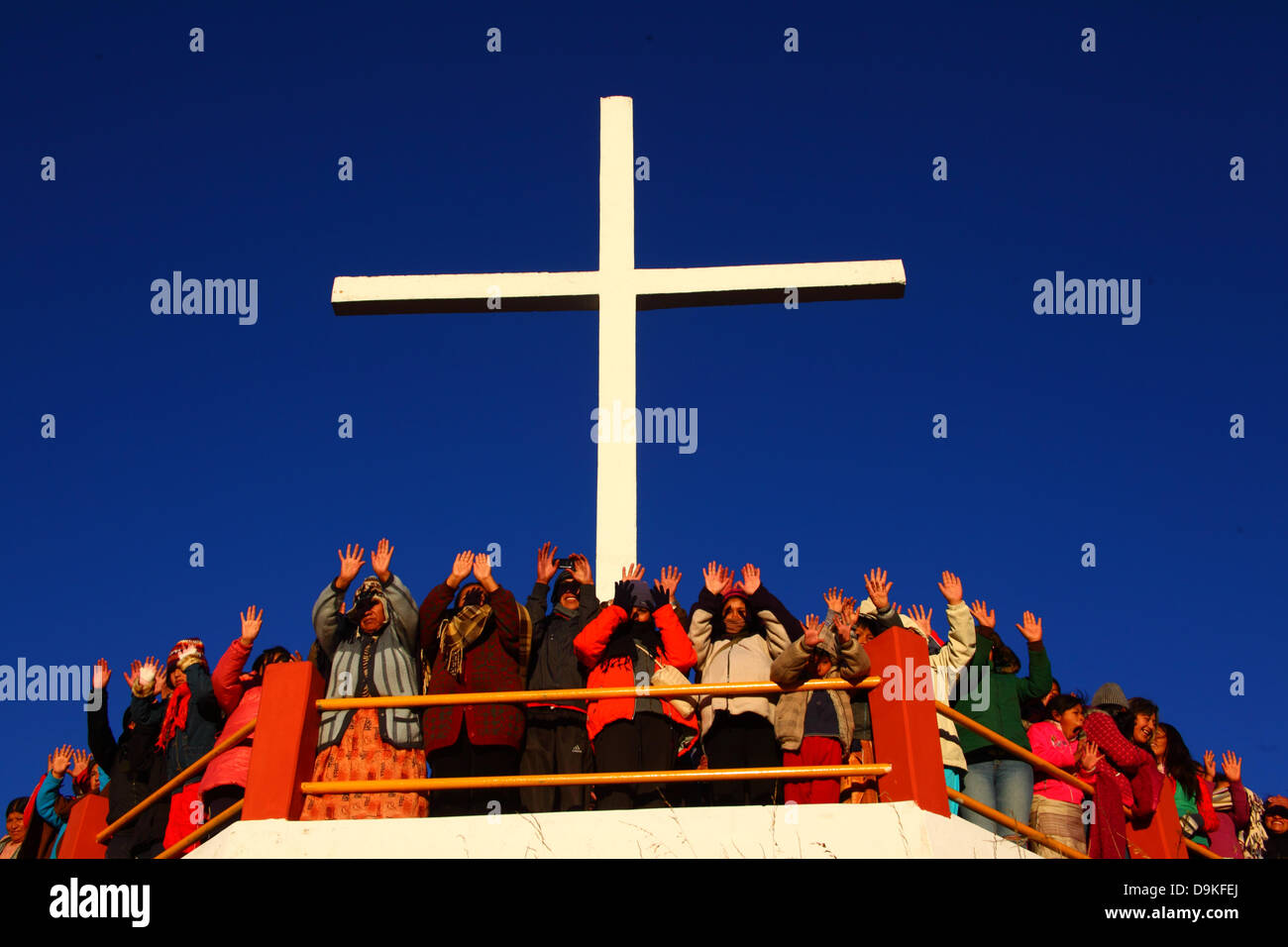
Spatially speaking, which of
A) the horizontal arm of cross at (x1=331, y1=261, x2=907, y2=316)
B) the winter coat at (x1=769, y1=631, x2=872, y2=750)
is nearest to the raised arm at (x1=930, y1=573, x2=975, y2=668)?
the winter coat at (x1=769, y1=631, x2=872, y2=750)

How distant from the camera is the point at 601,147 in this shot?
8797 mm

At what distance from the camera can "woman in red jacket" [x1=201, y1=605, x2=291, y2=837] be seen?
6547 mm

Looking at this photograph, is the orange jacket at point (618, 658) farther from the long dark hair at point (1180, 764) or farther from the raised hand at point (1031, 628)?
the long dark hair at point (1180, 764)

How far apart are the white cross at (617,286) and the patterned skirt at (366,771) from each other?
291 cm

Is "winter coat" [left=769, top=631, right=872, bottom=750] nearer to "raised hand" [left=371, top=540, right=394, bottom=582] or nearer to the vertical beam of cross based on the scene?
the vertical beam of cross

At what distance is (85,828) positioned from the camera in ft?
24.6

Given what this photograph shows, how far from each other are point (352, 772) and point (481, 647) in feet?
3.02

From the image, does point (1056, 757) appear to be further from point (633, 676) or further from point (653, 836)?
point (653, 836)

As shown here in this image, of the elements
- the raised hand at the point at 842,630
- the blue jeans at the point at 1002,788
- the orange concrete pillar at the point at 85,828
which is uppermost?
the raised hand at the point at 842,630

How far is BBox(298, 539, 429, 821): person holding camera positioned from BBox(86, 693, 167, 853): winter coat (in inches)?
60.7

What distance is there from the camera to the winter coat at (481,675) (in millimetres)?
6223

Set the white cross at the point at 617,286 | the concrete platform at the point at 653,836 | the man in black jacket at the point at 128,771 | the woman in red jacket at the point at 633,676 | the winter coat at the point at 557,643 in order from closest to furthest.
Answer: the concrete platform at the point at 653,836 → the woman in red jacket at the point at 633,676 → the winter coat at the point at 557,643 → the man in black jacket at the point at 128,771 → the white cross at the point at 617,286

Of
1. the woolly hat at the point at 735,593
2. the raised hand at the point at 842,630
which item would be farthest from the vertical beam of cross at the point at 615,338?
the raised hand at the point at 842,630
